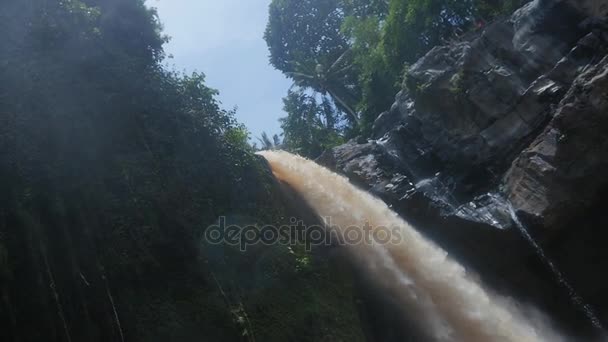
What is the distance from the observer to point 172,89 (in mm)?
13492

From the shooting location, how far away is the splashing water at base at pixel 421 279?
11227 millimetres

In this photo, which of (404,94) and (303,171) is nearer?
(303,171)

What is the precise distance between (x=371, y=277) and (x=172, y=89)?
713 centimetres

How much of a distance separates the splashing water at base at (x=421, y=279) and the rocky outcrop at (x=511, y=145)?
122cm

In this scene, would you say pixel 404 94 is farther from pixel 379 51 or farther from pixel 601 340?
pixel 601 340

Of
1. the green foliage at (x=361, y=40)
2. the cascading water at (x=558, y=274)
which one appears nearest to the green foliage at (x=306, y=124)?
the green foliage at (x=361, y=40)

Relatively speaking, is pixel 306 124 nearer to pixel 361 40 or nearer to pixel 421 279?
pixel 361 40

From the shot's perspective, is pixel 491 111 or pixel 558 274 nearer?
pixel 558 274

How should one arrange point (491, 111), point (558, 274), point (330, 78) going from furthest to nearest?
1. point (330, 78)
2. point (491, 111)
3. point (558, 274)

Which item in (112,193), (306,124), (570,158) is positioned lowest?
(570,158)

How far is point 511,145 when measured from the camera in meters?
15.5

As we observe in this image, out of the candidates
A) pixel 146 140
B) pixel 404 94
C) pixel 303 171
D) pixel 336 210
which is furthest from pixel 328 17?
pixel 146 140

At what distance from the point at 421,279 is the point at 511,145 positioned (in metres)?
5.63

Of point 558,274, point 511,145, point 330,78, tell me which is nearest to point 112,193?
point 511,145
